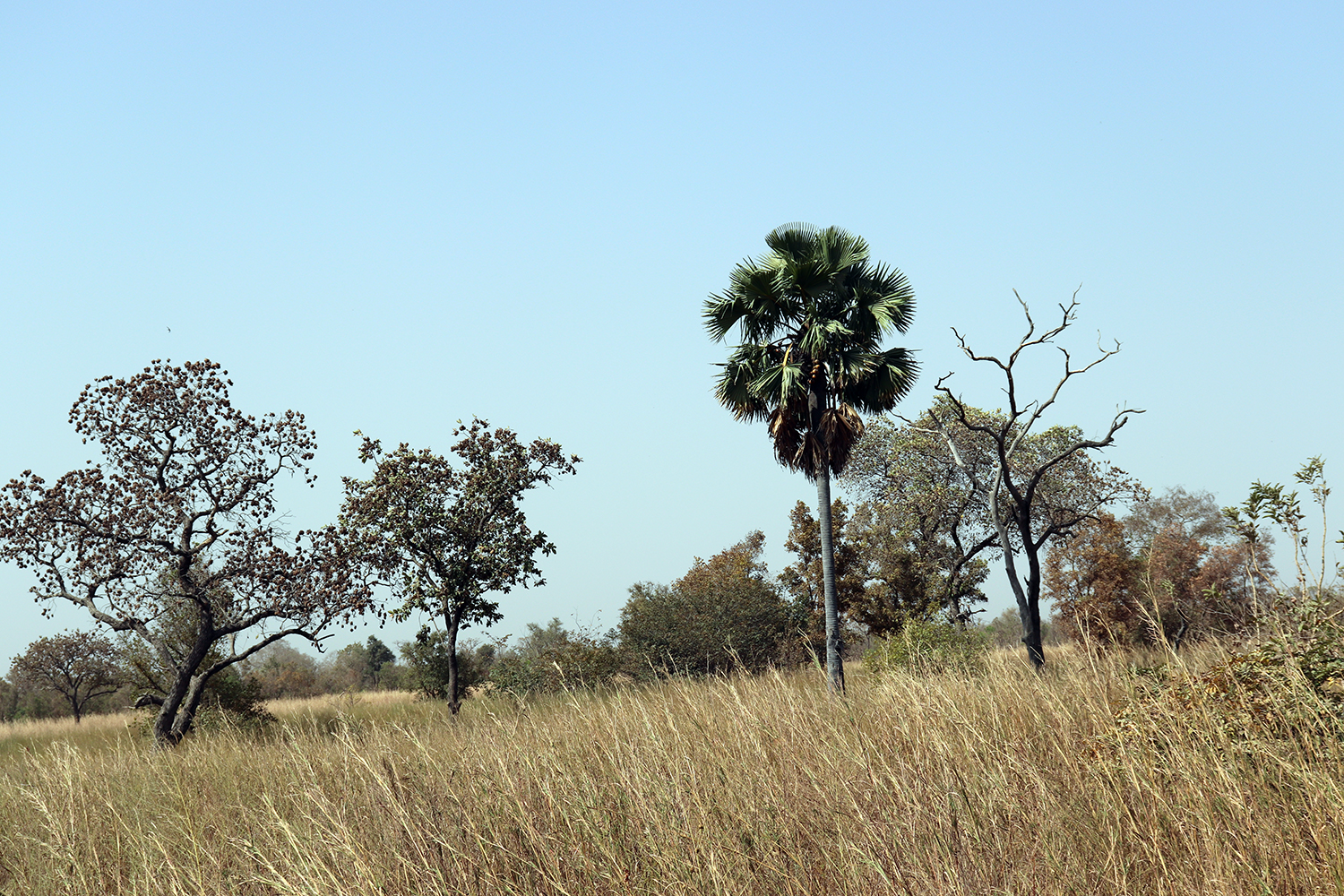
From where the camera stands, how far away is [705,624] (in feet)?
93.5

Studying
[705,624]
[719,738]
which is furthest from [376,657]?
[719,738]

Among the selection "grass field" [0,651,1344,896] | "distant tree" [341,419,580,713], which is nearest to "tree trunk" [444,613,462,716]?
"distant tree" [341,419,580,713]

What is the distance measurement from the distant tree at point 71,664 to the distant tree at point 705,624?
2446cm

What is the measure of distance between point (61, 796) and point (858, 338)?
53.7 feet

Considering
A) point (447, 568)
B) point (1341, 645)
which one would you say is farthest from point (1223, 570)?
point (1341, 645)

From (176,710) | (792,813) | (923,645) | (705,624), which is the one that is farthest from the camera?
(705,624)

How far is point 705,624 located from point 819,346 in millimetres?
12228

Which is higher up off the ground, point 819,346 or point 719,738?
point 819,346

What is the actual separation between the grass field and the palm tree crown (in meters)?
11.9

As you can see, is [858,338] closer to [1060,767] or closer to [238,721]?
[1060,767]

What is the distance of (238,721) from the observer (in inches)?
836

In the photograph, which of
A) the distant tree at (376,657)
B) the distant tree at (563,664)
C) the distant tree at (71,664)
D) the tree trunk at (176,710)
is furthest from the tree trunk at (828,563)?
the distant tree at (376,657)

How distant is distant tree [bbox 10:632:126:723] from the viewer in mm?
39094

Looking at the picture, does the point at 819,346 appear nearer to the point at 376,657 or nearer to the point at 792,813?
the point at 792,813
